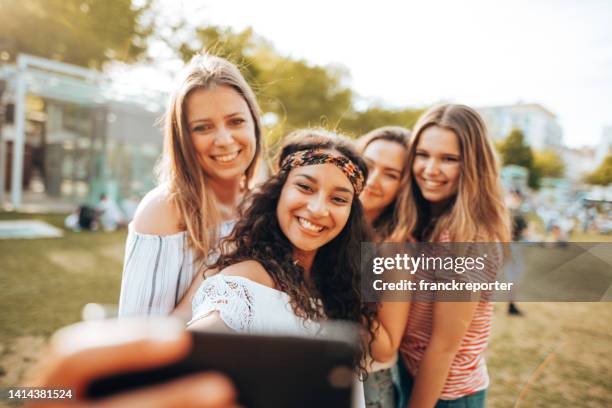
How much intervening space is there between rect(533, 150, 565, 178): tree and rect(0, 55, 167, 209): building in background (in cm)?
1340

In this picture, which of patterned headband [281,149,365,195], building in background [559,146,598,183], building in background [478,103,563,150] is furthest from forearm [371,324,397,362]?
building in background [559,146,598,183]

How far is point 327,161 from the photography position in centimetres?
189

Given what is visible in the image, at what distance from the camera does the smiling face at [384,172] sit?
252 centimetres

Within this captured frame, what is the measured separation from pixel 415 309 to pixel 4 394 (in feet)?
11.1

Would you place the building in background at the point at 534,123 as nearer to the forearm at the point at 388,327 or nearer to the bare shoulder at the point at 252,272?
the forearm at the point at 388,327

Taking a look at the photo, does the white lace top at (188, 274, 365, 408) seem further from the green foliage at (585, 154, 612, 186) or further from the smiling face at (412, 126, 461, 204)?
the green foliage at (585, 154, 612, 186)

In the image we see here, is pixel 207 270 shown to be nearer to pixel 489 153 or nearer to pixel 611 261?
pixel 489 153

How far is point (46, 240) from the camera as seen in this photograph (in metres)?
9.36

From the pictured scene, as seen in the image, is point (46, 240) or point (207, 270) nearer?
point (207, 270)

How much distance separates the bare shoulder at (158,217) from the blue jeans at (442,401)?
1.53 metres

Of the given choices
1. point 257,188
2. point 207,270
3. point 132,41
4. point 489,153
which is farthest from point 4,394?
point 132,41

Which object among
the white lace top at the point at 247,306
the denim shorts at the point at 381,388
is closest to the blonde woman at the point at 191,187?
the white lace top at the point at 247,306

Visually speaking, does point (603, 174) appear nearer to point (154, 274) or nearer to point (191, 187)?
point (191, 187)

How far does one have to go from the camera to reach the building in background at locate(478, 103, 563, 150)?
16.0ft
